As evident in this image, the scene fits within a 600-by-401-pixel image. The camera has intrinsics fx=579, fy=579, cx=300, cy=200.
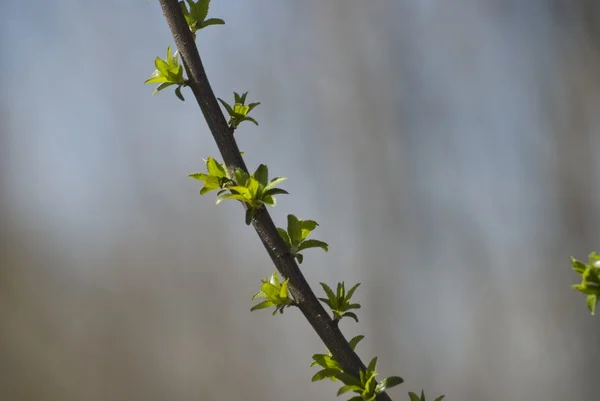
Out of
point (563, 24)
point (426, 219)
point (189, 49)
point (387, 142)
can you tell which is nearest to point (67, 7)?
point (387, 142)

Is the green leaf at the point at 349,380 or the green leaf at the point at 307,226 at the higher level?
the green leaf at the point at 307,226

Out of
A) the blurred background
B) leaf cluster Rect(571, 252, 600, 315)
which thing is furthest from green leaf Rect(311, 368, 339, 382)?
the blurred background

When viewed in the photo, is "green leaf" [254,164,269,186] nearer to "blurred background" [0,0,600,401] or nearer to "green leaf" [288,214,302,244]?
"green leaf" [288,214,302,244]

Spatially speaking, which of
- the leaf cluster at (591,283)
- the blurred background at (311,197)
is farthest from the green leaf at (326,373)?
the blurred background at (311,197)

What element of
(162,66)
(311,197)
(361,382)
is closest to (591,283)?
(361,382)

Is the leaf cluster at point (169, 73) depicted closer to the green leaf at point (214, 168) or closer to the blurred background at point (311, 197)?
the green leaf at point (214, 168)

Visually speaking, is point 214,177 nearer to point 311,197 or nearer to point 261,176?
point 261,176

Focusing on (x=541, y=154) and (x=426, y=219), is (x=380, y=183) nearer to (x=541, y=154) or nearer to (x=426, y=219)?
(x=426, y=219)
